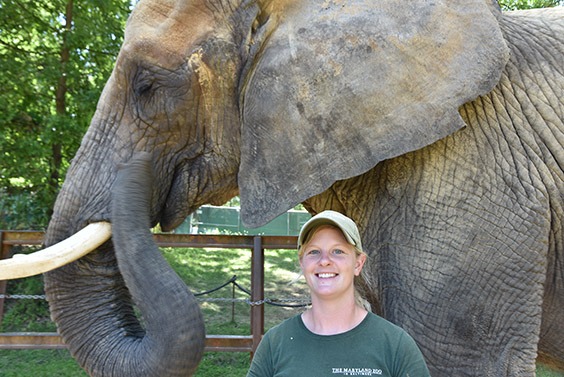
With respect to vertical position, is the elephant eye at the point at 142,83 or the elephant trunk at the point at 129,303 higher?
the elephant eye at the point at 142,83

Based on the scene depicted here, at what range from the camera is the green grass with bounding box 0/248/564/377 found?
6379 mm

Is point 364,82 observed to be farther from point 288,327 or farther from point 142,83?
point 288,327

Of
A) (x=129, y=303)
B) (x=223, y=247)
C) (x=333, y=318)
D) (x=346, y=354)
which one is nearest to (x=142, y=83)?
(x=129, y=303)

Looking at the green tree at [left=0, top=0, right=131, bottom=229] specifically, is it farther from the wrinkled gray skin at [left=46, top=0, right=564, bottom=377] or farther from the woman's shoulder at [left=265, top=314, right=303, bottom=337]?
the woman's shoulder at [left=265, top=314, right=303, bottom=337]

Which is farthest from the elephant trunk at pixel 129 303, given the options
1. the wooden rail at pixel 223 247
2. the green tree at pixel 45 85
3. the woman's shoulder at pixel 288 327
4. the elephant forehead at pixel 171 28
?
the green tree at pixel 45 85

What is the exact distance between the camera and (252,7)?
2.93 meters

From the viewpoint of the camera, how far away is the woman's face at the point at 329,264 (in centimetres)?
174

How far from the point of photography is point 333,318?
1.73m

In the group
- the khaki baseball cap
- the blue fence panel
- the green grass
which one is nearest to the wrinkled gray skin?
the khaki baseball cap

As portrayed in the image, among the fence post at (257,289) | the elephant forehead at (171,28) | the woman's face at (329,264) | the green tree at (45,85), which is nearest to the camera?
the woman's face at (329,264)

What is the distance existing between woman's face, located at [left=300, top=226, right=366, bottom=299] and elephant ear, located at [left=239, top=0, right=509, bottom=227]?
0.89 m

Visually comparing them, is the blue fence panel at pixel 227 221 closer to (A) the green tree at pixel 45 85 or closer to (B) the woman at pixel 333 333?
(A) the green tree at pixel 45 85

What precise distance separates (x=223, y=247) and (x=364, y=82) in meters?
3.77

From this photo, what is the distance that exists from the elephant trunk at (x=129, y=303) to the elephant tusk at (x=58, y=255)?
0.14 metres
